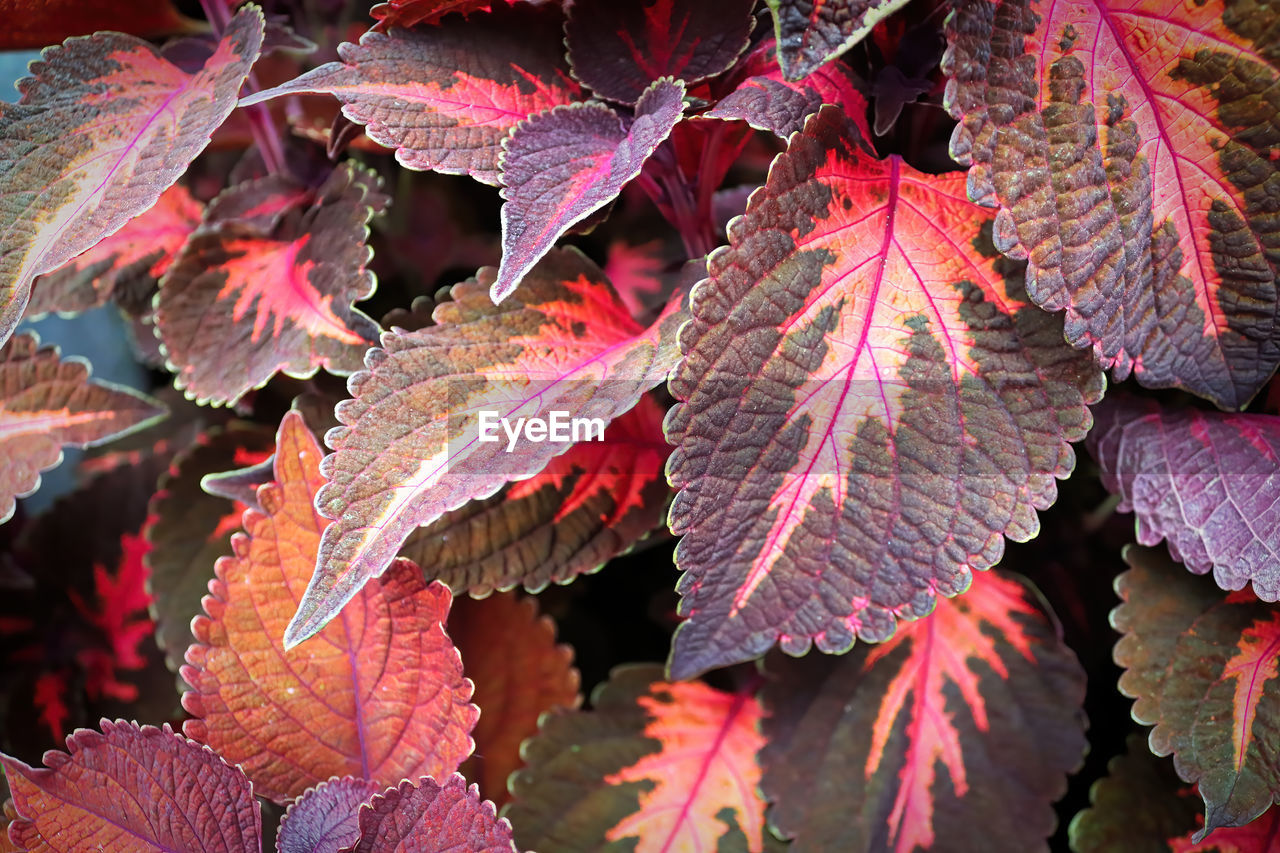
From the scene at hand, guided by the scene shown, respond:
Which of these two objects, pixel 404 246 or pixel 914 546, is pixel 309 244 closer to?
pixel 404 246

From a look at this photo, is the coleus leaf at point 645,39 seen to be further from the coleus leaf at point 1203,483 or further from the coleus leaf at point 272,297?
the coleus leaf at point 1203,483

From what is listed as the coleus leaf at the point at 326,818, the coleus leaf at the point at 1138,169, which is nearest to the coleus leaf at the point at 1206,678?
the coleus leaf at the point at 1138,169

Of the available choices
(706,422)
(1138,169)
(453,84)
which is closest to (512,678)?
(706,422)

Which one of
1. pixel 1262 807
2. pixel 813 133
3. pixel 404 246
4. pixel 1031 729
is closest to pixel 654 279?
pixel 404 246

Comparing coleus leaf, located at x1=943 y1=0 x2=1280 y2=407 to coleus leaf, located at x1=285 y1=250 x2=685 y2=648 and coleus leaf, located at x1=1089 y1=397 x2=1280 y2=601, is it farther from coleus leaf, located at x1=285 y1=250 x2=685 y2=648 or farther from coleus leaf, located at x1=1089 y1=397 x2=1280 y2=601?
coleus leaf, located at x1=285 y1=250 x2=685 y2=648

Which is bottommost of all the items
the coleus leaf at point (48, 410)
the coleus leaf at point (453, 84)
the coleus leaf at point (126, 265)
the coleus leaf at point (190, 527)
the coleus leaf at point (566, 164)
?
the coleus leaf at point (190, 527)

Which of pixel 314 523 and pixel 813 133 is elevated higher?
pixel 813 133

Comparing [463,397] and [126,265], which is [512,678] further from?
[126,265]

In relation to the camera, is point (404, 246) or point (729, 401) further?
point (404, 246)
